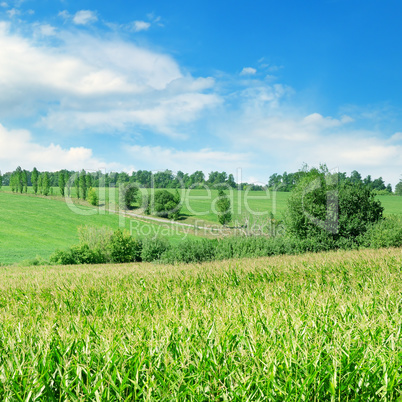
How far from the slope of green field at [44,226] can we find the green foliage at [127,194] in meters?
4.06

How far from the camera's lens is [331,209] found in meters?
28.4

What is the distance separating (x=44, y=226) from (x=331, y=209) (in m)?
47.5

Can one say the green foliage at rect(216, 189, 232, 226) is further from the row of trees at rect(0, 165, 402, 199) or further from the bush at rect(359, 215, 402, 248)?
the bush at rect(359, 215, 402, 248)

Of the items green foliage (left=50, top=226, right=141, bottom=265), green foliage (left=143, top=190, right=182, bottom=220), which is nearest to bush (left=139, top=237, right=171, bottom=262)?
green foliage (left=50, top=226, right=141, bottom=265)

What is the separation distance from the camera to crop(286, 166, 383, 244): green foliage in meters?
28.1

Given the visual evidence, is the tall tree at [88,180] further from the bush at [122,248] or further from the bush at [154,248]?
the bush at [154,248]

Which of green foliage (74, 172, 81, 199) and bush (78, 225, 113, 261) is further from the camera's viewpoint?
green foliage (74, 172, 81, 199)

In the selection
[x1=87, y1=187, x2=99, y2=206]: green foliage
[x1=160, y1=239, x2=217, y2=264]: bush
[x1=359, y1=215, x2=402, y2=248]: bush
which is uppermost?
[x1=87, y1=187, x2=99, y2=206]: green foliage

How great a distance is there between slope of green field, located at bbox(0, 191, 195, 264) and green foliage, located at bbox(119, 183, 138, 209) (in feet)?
13.3

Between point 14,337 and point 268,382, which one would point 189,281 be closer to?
point 14,337

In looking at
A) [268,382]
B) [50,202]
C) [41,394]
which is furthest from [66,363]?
[50,202]

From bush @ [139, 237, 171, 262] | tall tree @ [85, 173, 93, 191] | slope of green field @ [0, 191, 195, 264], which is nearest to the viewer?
bush @ [139, 237, 171, 262]

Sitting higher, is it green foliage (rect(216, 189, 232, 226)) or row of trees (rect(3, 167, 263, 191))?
row of trees (rect(3, 167, 263, 191))

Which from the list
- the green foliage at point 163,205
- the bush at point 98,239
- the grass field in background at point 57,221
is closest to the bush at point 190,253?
the bush at point 98,239
